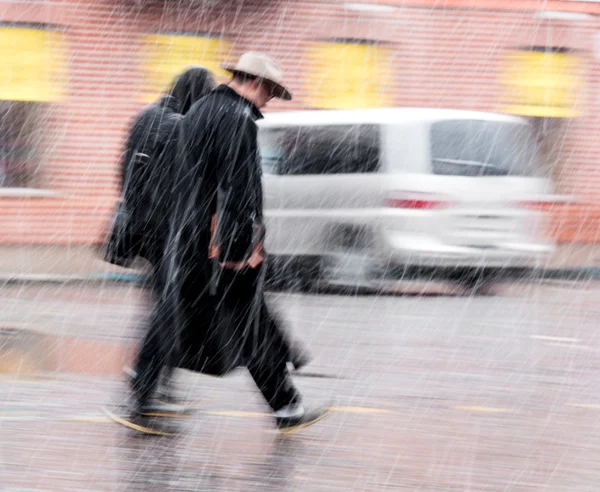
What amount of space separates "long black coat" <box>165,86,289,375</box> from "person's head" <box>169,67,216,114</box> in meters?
0.53

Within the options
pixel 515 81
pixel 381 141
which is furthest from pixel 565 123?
pixel 381 141

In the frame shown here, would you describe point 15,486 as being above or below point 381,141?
above

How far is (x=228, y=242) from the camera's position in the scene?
235 inches

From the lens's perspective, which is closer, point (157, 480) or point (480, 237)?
point (157, 480)

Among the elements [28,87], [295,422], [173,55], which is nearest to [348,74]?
[173,55]

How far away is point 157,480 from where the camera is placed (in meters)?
5.31

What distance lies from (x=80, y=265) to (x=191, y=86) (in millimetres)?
9413

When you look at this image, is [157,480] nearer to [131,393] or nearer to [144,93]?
[131,393]

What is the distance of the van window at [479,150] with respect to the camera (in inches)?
495

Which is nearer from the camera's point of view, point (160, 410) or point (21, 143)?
point (160, 410)

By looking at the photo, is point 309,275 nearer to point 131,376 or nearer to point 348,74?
point 131,376

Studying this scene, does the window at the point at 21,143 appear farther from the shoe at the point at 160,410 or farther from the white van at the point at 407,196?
the shoe at the point at 160,410

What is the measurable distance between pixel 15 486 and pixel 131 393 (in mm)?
1238

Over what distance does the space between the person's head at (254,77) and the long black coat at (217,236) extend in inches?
2.1
